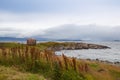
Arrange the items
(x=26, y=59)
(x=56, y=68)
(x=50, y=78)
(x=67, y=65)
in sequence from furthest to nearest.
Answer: (x=26, y=59), (x=67, y=65), (x=50, y=78), (x=56, y=68)

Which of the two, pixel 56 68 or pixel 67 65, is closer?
pixel 56 68

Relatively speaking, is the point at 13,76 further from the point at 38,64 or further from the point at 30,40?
the point at 30,40

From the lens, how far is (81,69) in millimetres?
25109

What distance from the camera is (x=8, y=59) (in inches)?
1091

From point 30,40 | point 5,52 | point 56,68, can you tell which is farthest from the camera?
point 30,40

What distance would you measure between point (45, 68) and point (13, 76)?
4.17 metres

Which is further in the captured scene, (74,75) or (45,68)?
(45,68)

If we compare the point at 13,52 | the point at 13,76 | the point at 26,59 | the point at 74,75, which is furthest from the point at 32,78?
the point at 13,52

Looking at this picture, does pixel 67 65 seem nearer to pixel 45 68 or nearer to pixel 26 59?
pixel 45 68

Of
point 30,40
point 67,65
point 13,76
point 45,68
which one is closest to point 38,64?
point 45,68

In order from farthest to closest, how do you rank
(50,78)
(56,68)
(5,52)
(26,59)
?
(5,52)
(26,59)
(50,78)
(56,68)

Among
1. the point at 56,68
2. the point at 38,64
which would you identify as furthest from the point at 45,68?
the point at 56,68

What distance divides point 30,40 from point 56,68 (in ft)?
312

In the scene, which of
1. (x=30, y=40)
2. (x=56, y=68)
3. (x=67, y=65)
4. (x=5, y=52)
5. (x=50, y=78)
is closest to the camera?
(x=56, y=68)
